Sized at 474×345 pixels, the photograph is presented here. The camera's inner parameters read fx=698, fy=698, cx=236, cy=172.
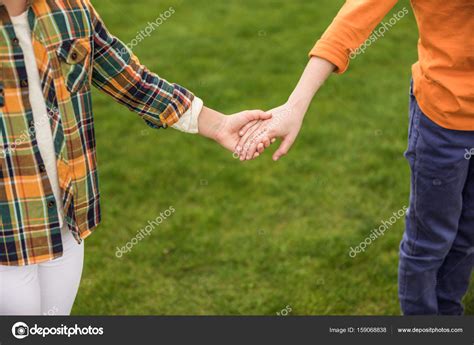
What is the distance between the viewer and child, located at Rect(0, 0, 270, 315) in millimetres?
1699

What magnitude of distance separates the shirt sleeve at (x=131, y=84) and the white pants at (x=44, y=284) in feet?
1.38

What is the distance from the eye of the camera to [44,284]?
6.53 feet

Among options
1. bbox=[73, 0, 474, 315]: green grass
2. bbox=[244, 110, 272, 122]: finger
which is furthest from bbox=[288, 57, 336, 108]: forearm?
bbox=[73, 0, 474, 315]: green grass

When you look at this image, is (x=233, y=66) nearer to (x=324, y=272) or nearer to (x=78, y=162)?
(x=324, y=272)

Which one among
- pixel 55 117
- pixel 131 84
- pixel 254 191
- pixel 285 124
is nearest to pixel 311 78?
pixel 285 124

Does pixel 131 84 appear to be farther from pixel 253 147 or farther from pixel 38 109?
pixel 253 147

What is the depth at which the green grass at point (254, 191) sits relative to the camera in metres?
3.12

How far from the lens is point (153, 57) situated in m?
5.10

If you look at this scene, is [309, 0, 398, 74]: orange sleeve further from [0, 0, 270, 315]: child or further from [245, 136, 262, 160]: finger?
[0, 0, 270, 315]: child

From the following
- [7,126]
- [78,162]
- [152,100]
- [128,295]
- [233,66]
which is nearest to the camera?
[7,126]

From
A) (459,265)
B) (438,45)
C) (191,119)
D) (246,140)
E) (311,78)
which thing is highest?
(438,45)

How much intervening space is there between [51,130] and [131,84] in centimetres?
30
